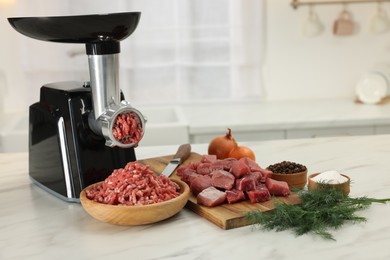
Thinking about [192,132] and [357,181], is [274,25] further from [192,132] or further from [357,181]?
[357,181]

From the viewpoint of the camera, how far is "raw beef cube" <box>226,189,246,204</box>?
139cm

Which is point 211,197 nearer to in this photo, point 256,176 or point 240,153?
point 256,176

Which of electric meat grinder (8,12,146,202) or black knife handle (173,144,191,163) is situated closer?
electric meat grinder (8,12,146,202)

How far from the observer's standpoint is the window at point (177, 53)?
333cm

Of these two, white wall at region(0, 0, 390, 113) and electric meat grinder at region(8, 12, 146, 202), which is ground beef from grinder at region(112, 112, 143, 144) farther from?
white wall at region(0, 0, 390, 113)

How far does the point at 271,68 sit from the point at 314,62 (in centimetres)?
26

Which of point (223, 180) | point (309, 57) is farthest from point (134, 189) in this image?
point (309, 57)

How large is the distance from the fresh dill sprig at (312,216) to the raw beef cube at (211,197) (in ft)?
0.32

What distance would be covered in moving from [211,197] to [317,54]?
7.60 feet

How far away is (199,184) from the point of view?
1.46m

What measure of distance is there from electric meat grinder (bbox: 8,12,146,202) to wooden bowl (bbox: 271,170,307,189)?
38 centimetres

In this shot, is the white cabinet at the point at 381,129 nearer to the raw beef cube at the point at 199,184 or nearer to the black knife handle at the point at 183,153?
the black knife handle at the point at 183,153

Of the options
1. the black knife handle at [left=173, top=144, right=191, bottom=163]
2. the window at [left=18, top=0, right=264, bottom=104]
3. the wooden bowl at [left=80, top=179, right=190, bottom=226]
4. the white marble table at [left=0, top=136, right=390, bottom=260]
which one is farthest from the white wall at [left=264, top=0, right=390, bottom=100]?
the wooden bowl at [left=80, top=179, right=190, bottom=226]

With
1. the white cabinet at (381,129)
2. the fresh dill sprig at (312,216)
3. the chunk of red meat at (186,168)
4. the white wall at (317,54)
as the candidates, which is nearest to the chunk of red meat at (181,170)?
the chunk of red meat at (186,168)
